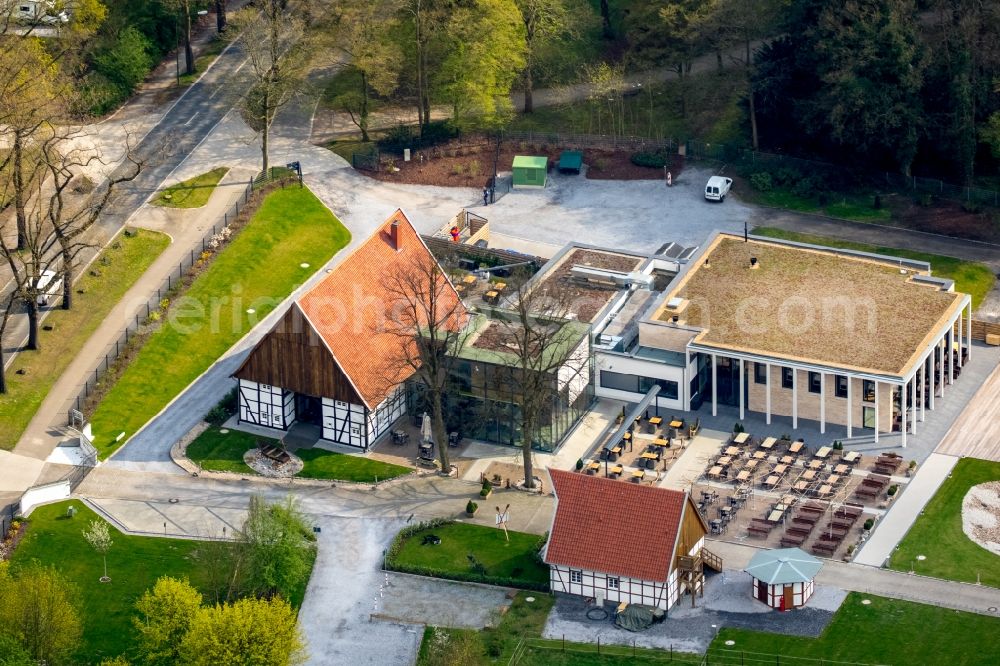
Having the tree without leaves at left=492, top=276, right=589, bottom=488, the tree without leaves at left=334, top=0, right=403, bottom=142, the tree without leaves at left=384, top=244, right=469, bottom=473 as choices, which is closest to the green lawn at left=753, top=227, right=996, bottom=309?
the tree without leaves at left=492, top=276, right=589, bottom=488

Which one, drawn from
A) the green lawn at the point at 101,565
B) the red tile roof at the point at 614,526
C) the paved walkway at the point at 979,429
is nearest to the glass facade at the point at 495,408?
the red tile roof at the point at 614,526

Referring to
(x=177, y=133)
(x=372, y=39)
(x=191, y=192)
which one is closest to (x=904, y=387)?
(x=372, y=39)

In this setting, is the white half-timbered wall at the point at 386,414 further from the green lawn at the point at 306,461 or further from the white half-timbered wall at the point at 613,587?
the white half-timbered wall at the point at 613,587

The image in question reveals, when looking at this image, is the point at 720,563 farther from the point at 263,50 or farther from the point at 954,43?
the point at 263,50

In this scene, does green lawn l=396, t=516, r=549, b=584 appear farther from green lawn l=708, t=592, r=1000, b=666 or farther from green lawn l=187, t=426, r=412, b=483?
green lawn l=708, t=592, r=1000, b=666

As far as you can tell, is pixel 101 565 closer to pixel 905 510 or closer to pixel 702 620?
pixel 702 620

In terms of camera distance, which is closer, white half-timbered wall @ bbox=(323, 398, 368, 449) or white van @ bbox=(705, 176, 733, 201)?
white half-timbered wall @ bbox=(323, 398, 368, 449)

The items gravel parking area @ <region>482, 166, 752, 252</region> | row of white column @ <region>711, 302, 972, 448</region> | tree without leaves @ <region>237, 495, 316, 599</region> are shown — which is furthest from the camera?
gravel parking area @ <region>482, 166, 752, 252</region>
